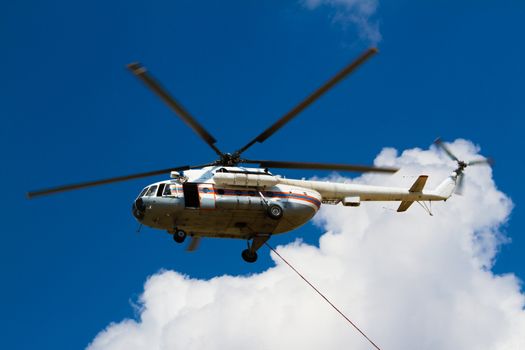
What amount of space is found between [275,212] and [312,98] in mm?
Result: 5452

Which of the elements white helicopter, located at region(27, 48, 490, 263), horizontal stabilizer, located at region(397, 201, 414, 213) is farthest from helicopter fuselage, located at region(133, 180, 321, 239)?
horizontal stabilizer, located at region(397, 201, 414, 213)

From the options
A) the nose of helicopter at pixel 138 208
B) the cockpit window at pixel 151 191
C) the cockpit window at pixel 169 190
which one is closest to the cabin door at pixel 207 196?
the cockpit window at pixel 169 190

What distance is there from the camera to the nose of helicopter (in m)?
29.8

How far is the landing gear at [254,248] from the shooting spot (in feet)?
104

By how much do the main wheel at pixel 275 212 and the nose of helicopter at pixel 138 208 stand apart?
5.28m

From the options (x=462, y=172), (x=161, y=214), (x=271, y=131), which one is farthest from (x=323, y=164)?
(x=462, y=172)

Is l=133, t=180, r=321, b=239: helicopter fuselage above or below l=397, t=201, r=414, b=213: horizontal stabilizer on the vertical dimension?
below

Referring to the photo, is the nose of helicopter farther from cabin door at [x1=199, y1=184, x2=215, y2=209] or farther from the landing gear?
the landing gear

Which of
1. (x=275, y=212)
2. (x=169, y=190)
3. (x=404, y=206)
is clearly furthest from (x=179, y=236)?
(x=404, y=206)

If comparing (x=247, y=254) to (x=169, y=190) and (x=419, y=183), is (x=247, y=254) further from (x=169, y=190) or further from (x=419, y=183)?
(x=419, y=183)

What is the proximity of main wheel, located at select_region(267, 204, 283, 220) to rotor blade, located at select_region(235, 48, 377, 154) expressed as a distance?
284 cm

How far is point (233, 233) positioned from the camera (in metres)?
31.3

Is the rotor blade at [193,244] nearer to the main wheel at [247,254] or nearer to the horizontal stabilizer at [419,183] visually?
the main wheel at [247,254]

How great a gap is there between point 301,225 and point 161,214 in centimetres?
648
